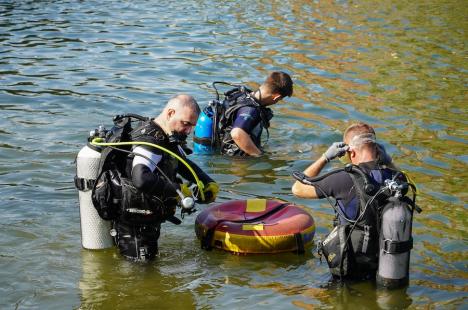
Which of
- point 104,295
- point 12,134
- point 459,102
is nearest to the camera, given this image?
point 104,295

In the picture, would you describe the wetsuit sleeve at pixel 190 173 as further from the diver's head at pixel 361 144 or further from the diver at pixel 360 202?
the diver's head at pixel 361 144

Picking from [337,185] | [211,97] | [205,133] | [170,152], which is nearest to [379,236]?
[337,185]

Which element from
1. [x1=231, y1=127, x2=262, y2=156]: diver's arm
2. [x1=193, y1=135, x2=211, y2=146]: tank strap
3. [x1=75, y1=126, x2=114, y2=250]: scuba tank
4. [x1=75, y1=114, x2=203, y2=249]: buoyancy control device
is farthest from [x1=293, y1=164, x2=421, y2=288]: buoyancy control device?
[x1=193, y1=135, x2=211, y2=146]: tank strap

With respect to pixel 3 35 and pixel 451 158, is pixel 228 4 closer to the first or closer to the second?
pixel 3 35

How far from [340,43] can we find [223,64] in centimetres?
310

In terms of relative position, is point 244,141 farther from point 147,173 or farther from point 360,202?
point 360,202

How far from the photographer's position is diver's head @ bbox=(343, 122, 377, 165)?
572cm

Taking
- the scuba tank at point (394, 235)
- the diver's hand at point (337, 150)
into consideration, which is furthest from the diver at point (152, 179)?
the scuba tank at point (394, 235)

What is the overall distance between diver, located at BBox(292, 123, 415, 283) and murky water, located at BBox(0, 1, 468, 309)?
0.36 metres

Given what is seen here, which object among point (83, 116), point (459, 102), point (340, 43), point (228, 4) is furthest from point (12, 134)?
point (228, 4)

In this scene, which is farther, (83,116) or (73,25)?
(73,25)

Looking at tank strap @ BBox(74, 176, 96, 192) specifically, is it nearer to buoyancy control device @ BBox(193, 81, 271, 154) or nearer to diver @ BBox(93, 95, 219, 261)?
diver @ BBox(93, 95, 219, 261)

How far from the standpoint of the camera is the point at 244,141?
8.86 metres

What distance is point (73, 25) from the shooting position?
1831cm
